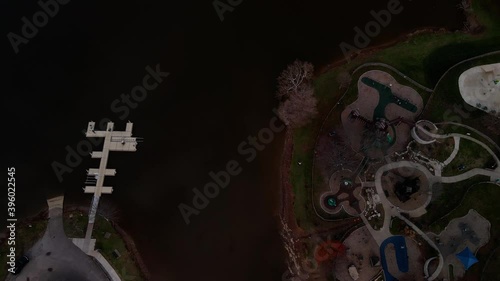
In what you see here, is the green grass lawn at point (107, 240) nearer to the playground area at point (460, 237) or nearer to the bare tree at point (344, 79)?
the bare tree at point (344, 79)

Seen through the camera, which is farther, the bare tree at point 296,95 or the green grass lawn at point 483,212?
the bare tree at point 296,95

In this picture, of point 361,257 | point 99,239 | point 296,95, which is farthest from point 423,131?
point 99,239

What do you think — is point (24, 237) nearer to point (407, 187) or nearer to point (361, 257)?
point (361, 257)

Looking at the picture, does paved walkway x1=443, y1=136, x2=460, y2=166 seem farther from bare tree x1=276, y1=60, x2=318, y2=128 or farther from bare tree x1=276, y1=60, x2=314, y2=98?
bare tree x1=276, y1=60, x2=314, y2=98

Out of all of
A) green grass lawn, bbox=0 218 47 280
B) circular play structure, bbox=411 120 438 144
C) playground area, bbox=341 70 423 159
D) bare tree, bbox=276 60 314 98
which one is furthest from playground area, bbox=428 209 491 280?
green grass lawn, bbox=0 218 47 280

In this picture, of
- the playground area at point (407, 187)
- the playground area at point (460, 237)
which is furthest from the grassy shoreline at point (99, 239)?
the playground area at point (460, 237)

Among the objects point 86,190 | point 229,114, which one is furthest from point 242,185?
point 86,190

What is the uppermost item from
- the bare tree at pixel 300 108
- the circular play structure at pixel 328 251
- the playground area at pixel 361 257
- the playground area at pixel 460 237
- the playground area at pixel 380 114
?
the bare tree at pixel 300 108

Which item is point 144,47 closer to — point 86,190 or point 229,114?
point 229,114
